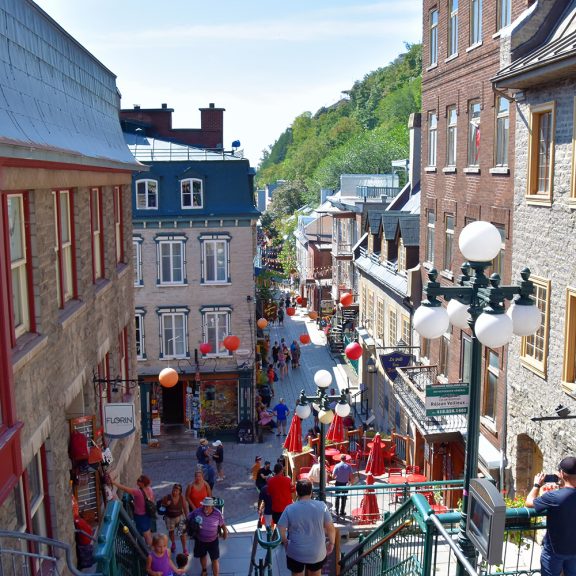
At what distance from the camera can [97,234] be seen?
43.0 feet

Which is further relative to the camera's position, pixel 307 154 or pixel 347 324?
pixel 307 154

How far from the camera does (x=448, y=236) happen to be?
65.4 feet

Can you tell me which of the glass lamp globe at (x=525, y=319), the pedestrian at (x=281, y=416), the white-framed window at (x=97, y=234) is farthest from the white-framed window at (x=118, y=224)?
the pedestrian at (x=281, y=416)

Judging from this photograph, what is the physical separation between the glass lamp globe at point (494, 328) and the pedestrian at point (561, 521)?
1231 millimetres

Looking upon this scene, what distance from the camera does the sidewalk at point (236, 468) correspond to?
43.1 ft

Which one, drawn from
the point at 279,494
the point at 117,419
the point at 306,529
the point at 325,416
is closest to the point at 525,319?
the point at 306,529

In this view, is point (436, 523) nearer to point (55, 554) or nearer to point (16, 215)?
point (55, 554)

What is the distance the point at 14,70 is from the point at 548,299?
32.7ft

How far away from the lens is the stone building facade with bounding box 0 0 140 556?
277 inches

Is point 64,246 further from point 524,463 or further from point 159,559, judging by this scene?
point 524,463

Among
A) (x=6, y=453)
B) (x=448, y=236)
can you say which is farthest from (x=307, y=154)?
(x=6, y=453)

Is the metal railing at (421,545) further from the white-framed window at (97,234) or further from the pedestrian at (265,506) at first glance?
the white-framed window at (97,234)

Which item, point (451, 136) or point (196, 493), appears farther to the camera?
point (451, 136)

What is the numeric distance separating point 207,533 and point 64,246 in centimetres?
503
